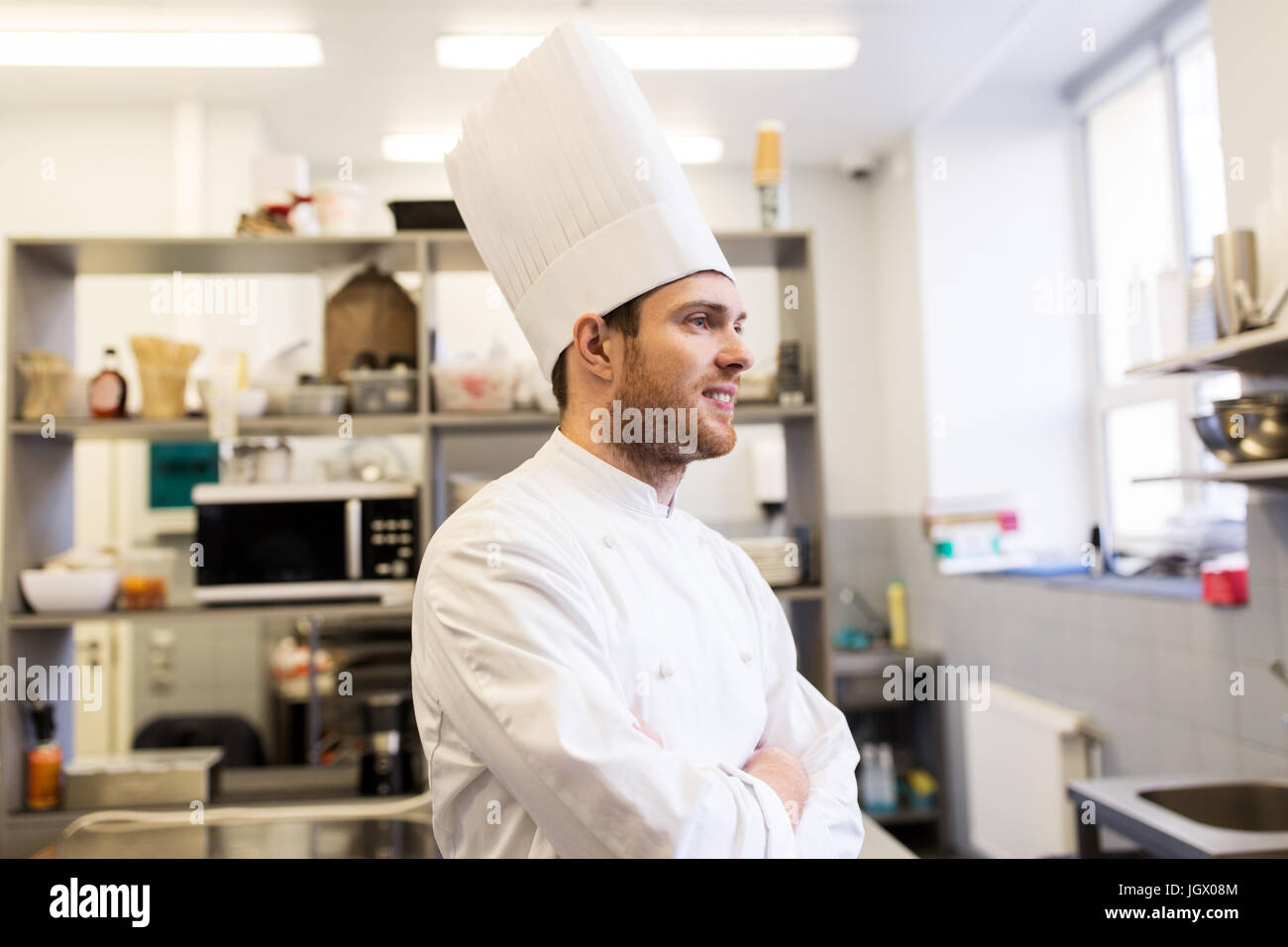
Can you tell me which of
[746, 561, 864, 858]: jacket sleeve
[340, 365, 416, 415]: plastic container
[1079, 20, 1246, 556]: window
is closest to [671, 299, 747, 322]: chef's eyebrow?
[746, 561, 864, 858]: jacket sleeve

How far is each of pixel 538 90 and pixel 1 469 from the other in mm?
1388

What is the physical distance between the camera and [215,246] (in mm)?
1539

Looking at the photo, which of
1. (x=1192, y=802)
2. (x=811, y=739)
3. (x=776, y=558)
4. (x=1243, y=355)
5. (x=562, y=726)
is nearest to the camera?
(x=562, y=726)

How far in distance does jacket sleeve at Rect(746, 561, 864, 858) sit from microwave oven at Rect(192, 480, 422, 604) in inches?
41.1

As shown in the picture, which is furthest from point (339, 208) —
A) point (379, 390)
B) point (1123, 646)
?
point (1123, 646)

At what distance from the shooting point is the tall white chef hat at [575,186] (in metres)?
0.75

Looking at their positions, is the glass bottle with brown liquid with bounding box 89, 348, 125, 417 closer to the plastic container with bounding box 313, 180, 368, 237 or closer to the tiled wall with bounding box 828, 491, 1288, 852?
the plastic container with bounding box 313, 180, 368, 237

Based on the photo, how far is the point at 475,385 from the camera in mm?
1685

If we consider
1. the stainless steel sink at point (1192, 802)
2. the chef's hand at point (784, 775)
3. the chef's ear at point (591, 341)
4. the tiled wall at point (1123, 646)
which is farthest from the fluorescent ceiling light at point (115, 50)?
the tiled wall at point (1123, 646)

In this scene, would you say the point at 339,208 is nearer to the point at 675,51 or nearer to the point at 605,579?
the point at 675,51

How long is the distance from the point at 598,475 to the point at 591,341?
111mm
